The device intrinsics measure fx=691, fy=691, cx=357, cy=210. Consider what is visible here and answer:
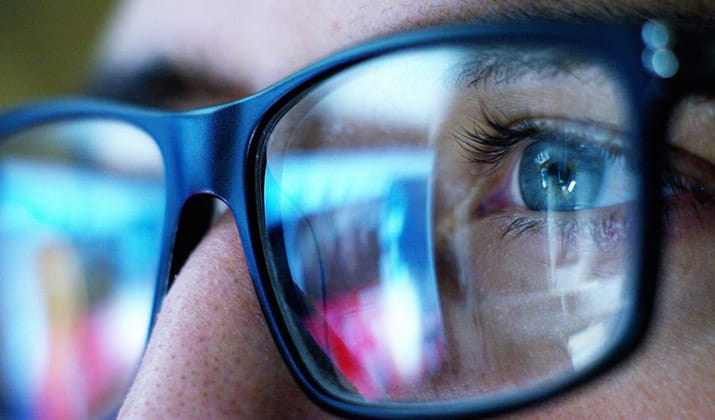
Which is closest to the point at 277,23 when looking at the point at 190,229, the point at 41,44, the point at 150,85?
the point at 190,229

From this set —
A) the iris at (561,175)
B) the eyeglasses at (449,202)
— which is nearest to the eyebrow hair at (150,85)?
the eyeglasses at (449,202)

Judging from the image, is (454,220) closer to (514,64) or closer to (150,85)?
(514,64)

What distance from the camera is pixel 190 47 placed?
26.7 inches

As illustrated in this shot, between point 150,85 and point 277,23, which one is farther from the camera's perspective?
point 150,85

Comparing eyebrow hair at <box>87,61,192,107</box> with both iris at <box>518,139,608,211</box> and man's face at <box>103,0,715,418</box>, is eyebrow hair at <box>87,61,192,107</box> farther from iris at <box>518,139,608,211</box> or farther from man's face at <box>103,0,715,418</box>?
iris at <box>518,139,608,211</box>

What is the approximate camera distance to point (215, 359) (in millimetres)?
417

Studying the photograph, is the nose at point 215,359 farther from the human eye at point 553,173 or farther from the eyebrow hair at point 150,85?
the eyebrow hair at point 150,85

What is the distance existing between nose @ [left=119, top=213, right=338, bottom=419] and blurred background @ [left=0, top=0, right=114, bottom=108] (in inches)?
39.8

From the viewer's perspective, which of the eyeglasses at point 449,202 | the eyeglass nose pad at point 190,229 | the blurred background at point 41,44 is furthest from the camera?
the blurred background at point 41,44

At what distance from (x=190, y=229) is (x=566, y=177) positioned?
28 cm

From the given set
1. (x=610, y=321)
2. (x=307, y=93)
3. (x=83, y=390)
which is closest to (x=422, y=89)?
(x=307, y=93)

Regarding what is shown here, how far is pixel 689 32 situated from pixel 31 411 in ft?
2.47

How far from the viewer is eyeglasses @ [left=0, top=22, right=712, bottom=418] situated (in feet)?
1.14

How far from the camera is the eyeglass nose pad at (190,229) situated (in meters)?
0.52
